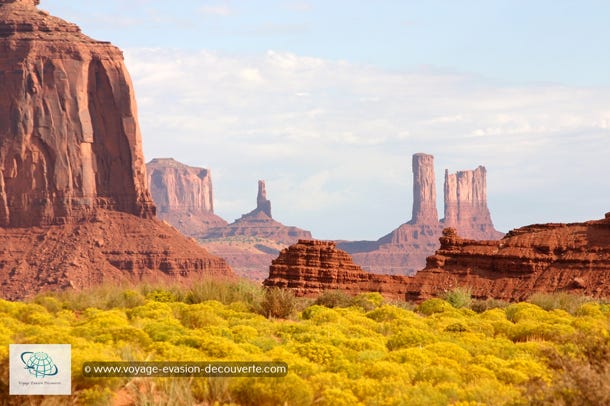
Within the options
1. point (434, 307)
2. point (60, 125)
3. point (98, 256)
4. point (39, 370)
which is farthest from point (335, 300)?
point (60, 125)

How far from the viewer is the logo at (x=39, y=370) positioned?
17203 mm

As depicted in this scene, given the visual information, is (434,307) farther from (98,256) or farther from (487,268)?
(98,256)

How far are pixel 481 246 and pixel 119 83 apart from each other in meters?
83.2

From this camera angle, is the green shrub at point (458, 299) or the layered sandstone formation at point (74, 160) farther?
the layered sandstone formation at point (74, 160)

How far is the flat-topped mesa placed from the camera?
13000 centimetres

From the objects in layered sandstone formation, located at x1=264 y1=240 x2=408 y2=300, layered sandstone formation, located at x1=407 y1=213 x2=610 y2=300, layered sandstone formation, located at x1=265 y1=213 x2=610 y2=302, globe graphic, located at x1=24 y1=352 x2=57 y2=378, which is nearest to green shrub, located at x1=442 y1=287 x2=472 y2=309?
layered sandstone formation, located at x1=265 y1=213 x2=610 y2=302

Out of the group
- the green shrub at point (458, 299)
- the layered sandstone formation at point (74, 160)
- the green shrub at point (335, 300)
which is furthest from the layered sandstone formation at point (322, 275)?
the layered sandstone formation at point (74, 160)

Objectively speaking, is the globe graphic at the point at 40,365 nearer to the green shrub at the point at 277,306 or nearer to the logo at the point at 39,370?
the logo at the point at 39,370

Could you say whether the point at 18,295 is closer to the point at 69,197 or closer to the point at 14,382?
the point at 69,197

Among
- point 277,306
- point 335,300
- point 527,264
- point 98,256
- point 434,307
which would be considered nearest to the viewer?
point 277,306

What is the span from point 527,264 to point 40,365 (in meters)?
48.0

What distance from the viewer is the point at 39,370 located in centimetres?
1794

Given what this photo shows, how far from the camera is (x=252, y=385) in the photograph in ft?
58.0

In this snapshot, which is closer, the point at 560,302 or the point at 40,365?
the point at 40,365
